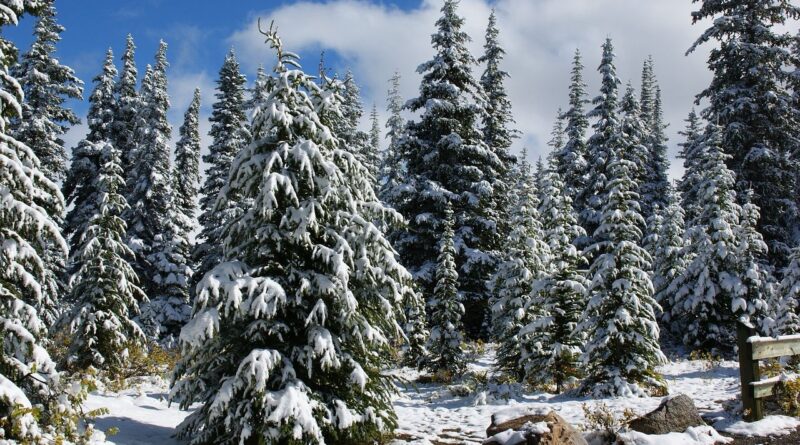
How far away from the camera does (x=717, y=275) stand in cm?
2089

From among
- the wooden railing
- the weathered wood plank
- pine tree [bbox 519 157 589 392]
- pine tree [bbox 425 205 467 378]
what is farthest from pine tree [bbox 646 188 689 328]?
the wooden railing

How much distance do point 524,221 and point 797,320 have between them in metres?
8.52

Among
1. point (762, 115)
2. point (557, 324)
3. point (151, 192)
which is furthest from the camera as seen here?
point (151, 192)

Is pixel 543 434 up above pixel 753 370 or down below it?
below

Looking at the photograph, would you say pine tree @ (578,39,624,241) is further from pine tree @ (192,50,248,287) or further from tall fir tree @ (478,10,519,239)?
pine tree @ (192,50,248,287)

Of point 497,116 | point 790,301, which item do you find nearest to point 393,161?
point 497,116

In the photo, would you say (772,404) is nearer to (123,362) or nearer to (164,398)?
(164,398)

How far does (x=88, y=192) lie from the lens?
31375 mm

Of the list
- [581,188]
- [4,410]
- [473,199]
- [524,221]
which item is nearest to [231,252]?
[4,410]

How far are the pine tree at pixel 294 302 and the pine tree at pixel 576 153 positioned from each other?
26.2 meters

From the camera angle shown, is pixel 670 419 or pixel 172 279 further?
pixel 172 279

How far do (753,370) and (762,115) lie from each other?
2020 centimetres

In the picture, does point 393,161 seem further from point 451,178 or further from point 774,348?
point 774,348

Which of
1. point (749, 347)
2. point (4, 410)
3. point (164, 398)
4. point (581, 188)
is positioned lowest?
point (164, 398)
